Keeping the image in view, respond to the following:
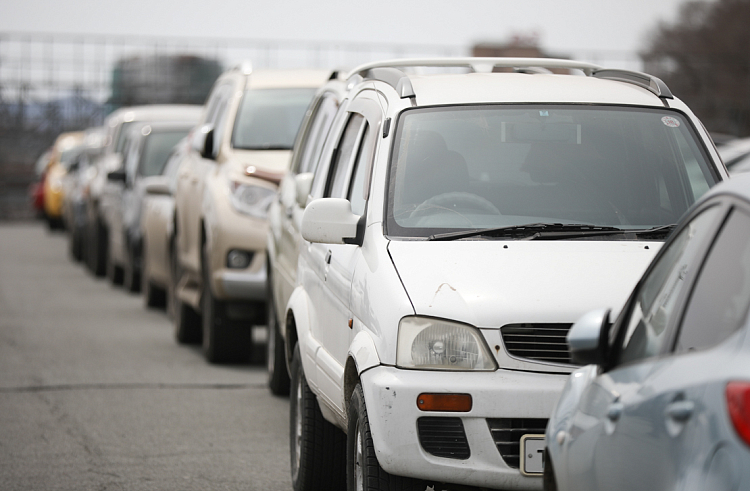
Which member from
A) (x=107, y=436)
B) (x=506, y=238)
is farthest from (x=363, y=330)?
(x=107, y=436)

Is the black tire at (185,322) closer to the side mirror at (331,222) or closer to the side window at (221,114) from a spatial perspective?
the side window at (221,114)

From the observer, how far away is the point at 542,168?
5.41m

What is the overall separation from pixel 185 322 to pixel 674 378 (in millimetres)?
9109

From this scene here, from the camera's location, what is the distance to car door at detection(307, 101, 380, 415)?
16.9ft

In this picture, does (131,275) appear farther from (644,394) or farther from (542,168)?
(644,394)

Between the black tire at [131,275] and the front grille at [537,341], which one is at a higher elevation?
the front grille at [537,341]

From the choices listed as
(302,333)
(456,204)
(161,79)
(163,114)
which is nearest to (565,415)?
(456,204)

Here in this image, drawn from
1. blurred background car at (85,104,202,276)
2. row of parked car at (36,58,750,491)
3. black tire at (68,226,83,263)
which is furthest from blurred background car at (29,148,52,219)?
row of parked car at (36,58,750,491)

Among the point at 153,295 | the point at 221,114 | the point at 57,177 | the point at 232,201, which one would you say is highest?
the point at 221,114

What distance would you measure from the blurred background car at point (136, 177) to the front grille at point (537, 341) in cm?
1121

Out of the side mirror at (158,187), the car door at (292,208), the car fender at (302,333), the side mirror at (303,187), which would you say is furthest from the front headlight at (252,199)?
the car fender at (302,333)

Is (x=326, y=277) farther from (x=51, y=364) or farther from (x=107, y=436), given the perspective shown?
(x=51, y=364)

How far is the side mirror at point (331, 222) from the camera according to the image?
5.16 m

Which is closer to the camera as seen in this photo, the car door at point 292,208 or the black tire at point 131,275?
the car door at point 292,208
